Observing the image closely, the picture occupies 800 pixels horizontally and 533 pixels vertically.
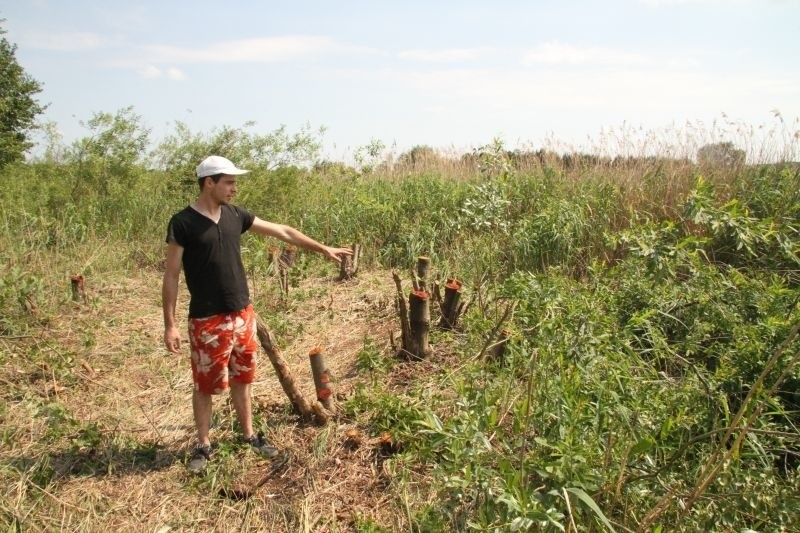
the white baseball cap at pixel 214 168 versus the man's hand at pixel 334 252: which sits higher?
the white baseball cap at pixel 214 168

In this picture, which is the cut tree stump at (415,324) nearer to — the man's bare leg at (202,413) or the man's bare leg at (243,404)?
the man's bare leg at (243,404)

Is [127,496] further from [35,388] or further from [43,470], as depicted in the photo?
[35,388]

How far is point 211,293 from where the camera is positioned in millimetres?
2977

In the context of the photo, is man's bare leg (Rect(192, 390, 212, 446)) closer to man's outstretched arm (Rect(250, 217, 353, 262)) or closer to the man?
the man

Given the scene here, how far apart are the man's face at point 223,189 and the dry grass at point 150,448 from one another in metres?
1.51

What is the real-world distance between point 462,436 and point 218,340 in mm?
1551

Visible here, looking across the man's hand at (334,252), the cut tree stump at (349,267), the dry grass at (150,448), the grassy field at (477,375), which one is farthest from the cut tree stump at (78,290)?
the man's hand at (334,252)

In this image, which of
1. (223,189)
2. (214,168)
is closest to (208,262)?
(223,189)

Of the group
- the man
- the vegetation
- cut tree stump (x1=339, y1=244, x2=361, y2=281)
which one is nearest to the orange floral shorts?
the man

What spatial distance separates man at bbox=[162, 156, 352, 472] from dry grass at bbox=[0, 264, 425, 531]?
0.81 ft

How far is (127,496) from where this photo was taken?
298 centimetres

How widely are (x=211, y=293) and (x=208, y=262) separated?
17 centimetres

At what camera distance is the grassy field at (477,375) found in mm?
2242

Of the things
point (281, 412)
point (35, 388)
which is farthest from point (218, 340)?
point (35, 388)
